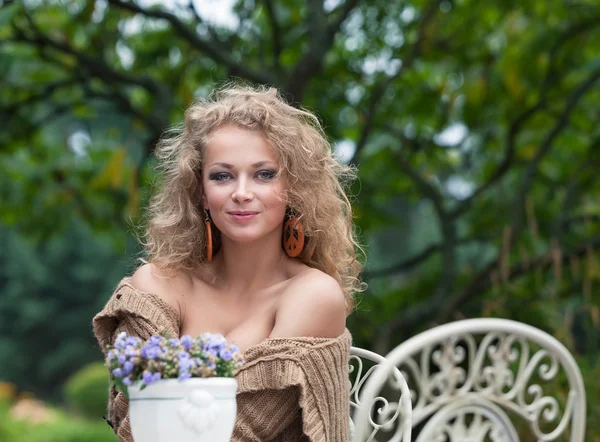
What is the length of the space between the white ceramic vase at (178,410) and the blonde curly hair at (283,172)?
78cm

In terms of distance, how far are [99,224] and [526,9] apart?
12.9ft

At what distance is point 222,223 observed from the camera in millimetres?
2354

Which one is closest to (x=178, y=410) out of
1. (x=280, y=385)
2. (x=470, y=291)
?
(x=280, y=385)

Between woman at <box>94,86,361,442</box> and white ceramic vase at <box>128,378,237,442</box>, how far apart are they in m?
0.43

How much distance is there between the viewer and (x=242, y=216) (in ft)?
7.63

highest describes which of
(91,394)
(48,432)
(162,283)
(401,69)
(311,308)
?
(91,394)

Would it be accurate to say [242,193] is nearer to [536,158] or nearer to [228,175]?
[228,175]

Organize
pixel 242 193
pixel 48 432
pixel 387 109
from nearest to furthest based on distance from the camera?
pixel 242 193 → pixel 387 109 → pixel 48 432

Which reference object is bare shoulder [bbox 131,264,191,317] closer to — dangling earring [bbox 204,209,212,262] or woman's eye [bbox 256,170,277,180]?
dangling earring [bbox 204,209,212,262]

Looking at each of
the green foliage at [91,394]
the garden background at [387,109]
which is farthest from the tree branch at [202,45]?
the green foliage at [91,394]

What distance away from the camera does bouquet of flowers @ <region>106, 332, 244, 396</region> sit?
5.56ft

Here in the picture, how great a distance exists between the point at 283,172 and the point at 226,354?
742 mm

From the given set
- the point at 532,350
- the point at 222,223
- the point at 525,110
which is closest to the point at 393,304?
the point at 525,110

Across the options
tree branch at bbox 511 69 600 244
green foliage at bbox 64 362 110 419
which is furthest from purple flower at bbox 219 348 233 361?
green foliage at bbox 64 362 110 419
